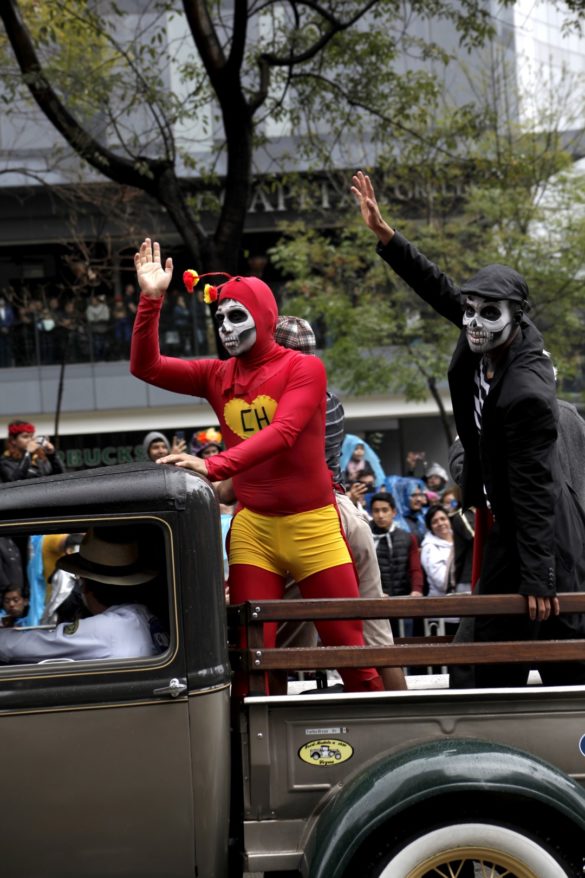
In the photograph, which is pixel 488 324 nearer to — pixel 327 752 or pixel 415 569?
pixel 327 752

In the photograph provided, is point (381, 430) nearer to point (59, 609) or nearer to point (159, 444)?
point (159, 444)

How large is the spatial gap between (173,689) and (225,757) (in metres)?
0.30

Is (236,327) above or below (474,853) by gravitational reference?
above

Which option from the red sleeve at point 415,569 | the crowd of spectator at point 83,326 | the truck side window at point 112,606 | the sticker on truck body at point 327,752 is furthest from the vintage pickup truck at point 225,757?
the crowd of spectator at point 83,326

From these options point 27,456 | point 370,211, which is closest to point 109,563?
point 370,211

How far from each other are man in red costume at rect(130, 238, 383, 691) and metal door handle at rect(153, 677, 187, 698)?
920mm

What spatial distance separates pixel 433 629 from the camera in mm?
7582

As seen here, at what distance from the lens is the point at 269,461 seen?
16.4 feet

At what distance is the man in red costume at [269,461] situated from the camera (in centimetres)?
498

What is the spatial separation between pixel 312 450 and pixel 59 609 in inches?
52.4

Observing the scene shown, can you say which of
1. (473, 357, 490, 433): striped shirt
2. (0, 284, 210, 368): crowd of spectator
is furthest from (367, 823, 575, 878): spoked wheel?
(0, 284, 210, 368): crowd of spectator

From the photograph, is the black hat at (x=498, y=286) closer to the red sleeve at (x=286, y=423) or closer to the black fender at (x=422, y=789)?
the red sleeve at (x=286, y=423)

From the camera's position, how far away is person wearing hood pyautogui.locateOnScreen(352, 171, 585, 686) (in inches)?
175

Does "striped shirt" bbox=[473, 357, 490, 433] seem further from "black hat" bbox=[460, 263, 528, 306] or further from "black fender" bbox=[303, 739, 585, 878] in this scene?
"black fender" bbox=[303, 739, 585, 878]
